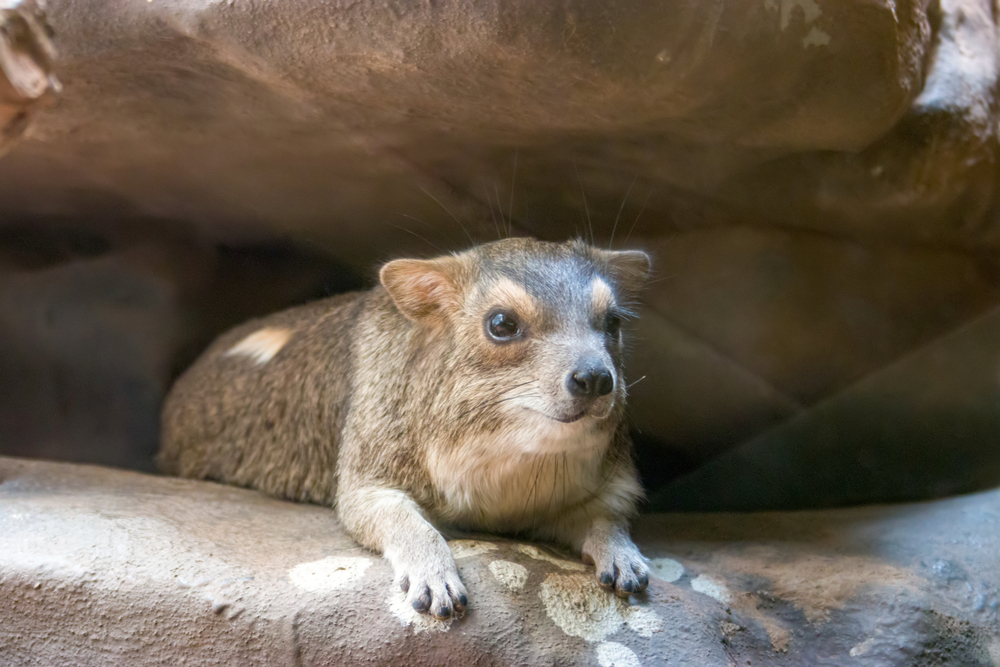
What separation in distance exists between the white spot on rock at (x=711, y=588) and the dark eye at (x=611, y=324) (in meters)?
1.25

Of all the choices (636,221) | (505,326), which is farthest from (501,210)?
(505,326)

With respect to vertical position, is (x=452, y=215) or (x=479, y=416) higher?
(x=452, y=215)

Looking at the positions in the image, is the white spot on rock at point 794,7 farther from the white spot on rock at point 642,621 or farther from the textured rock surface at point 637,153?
the white spot on rock at point 642,621

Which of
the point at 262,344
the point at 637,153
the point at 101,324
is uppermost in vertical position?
the point at 637,153

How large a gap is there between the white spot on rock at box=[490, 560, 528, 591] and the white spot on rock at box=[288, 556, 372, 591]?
0.56 meters

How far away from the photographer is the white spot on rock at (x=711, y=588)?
3.65m

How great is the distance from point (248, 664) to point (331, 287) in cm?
405

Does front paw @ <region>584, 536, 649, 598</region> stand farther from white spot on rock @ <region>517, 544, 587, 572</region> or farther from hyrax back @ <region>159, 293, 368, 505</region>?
hyrax back @ <region>159, 293, 368, 505</region>

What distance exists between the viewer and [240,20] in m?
3.66

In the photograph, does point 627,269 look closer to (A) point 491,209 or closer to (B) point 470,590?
(A) point 491,209

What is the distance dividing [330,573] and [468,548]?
619 millimetres

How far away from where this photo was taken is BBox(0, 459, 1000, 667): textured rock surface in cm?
309

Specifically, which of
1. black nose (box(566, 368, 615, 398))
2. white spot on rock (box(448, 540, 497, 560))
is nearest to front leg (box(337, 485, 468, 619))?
white spot on rock (box(448, 540, 497, 560))

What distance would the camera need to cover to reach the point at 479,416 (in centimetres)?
371
